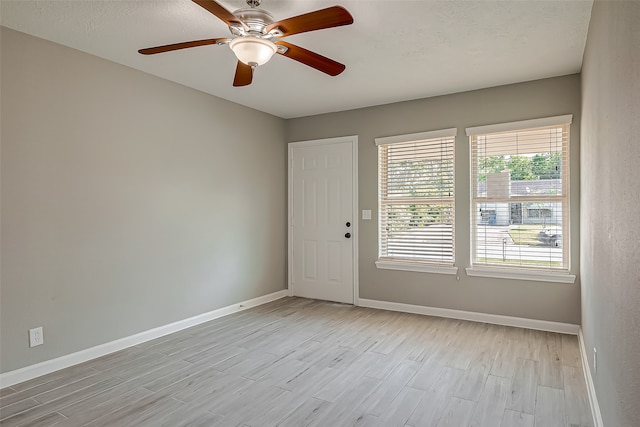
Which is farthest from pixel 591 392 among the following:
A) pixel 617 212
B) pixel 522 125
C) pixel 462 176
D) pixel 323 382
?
pixel 522 125

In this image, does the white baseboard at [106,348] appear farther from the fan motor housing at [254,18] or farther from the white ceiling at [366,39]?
the fan motor housing at [254,18]

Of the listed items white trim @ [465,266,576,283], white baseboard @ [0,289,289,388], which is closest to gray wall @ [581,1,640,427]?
white trim @ [465,266,576,283]

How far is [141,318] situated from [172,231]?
0.90m

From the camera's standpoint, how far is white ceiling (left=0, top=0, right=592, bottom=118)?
2.55 meters

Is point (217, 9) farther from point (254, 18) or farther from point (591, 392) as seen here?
point (591, 392)

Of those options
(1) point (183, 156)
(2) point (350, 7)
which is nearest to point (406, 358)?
(2) point (350, 7)

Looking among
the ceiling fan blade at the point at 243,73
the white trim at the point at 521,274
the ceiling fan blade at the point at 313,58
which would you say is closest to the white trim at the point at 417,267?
the white trim at the point at 521,274

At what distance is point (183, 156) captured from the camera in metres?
4.14

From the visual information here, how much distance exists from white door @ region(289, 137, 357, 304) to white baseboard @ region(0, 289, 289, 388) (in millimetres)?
980

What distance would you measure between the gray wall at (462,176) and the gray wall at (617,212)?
1.65 m

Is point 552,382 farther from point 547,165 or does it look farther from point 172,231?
point 172,231

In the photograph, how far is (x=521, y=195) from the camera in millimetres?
4074

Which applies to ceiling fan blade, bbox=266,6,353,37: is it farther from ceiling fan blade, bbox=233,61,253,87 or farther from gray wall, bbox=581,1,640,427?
gray wall, bbox=581,1,640,427

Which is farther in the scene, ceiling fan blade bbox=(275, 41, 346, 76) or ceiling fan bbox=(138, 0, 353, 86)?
ceiling fan blade bbox=(275, 41, 346, 76)
